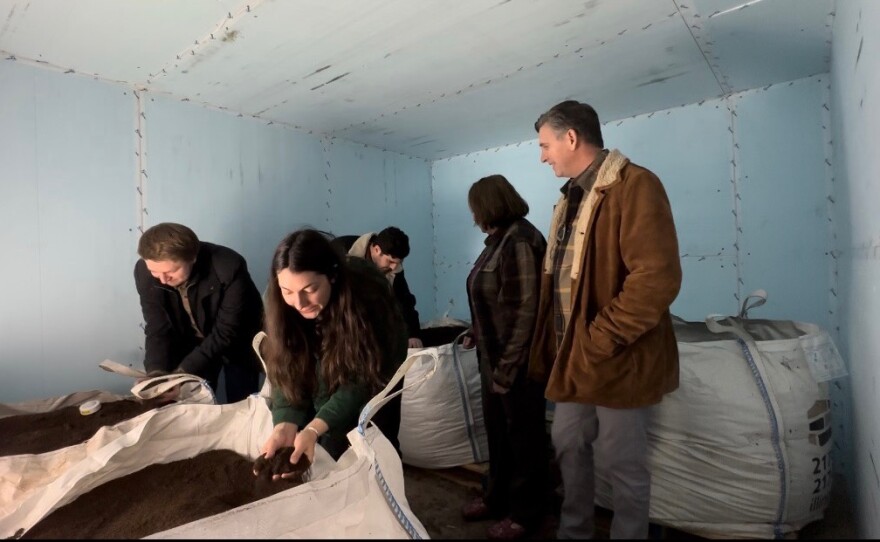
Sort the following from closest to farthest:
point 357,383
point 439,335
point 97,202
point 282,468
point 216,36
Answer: point 282,468, point 357,383, point 216,36, point 97,202, point 439,335

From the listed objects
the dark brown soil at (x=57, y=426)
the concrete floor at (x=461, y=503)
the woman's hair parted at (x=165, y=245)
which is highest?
the woman's hair parted at (x=165, y=245)

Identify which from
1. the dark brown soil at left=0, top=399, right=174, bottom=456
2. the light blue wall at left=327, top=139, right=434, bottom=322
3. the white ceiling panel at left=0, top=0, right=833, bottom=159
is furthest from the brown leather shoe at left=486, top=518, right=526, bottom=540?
the light blue wall at left=327, top=139, right=434, bottom=322

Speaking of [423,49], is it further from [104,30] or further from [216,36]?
[104,30]

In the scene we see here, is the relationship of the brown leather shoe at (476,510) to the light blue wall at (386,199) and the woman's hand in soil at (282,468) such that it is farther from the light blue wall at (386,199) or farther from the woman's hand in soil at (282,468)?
the light blue wall at (386,199)

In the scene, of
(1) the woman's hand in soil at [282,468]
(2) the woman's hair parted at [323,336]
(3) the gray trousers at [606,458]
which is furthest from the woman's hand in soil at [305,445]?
(3) the gray trousers at [606,458]

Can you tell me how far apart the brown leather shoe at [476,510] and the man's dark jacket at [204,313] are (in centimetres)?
103

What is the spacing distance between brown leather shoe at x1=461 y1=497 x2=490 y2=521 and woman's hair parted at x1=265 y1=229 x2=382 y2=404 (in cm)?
61

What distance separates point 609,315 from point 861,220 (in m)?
0.69

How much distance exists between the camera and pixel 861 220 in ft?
3.66

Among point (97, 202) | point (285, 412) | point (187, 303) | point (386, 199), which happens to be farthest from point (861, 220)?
point (97, 202)

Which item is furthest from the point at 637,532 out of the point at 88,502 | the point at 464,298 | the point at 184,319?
the point at 464,298

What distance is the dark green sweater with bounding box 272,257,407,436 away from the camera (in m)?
1.05

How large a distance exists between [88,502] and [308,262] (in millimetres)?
623

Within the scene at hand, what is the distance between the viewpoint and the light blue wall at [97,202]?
1693mm
